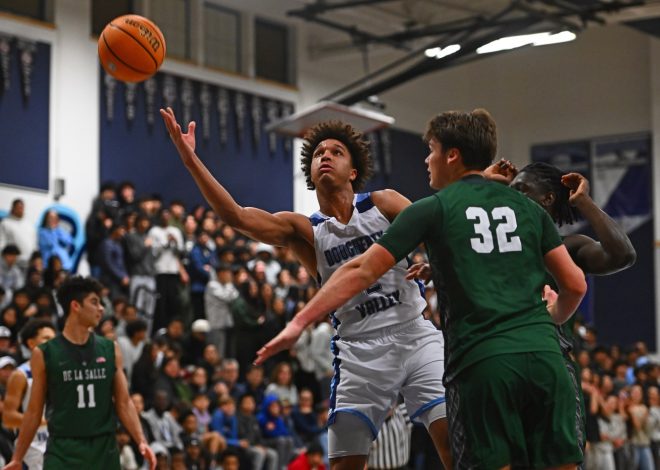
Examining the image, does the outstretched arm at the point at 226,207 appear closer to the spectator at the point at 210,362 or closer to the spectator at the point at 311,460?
the spectator at the point at 311,460

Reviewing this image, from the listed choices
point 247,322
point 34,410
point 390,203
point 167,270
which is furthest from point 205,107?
point 390,203

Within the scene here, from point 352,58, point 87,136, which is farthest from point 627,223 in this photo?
point 87,136

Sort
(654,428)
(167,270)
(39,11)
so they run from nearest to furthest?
1. (167,270)
2. (654,428)
3. (39,11)

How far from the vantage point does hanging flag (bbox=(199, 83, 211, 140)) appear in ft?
79.0

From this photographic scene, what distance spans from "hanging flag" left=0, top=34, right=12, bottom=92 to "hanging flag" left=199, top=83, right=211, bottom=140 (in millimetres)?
4730

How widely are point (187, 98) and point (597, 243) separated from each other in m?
18.9

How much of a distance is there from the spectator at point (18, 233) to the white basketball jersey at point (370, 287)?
1201cm

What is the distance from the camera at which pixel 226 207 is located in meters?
6.37

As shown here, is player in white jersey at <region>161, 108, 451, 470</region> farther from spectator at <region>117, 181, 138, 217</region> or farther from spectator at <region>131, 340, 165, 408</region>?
spectator at <region>117, 181, 138, 217</region>

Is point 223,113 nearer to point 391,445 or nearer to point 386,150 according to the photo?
A: point 386,150

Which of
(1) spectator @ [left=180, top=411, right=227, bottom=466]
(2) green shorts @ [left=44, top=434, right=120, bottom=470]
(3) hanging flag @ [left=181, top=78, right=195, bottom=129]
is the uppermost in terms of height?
(3) hanging flag @ [left=181, top=78, right=195, bottom=129]

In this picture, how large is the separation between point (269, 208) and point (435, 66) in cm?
505

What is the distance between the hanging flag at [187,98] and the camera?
23.6 meters

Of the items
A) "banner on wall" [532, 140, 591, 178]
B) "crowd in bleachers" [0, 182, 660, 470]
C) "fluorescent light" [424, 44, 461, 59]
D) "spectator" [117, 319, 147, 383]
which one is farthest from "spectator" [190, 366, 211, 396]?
"banner on wall" [532, 140, 591, 178]
